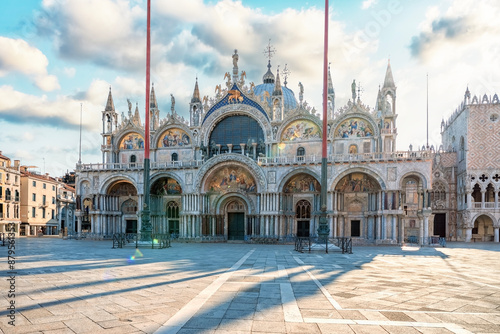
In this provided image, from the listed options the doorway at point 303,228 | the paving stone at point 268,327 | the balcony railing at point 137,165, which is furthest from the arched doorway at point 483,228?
the paving stone at point 268,327

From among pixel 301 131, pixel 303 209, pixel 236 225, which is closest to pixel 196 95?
pixel 301 131

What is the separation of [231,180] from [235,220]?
469cm

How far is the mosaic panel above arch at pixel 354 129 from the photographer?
1554 inches

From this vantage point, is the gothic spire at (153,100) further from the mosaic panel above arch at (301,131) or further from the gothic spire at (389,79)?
the gothic spire at (389,79)

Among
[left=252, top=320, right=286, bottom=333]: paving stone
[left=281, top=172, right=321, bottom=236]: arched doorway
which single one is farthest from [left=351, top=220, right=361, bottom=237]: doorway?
[left=252, top=320, right=286, bottom=333]: paving stone

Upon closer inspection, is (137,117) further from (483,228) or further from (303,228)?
(483,228)

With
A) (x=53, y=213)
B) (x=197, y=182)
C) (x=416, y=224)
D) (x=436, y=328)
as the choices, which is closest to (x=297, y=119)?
(x=197, y=182)

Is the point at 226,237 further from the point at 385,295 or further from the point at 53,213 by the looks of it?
the point at 53,213

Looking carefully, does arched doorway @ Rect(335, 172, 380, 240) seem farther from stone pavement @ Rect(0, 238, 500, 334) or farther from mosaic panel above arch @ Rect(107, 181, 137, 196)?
mosaic panel above arch @ Rect(107, 181, 137, 196)

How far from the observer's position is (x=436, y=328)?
7188mm

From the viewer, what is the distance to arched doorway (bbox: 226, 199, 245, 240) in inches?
1652

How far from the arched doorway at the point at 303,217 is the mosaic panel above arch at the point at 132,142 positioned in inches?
821

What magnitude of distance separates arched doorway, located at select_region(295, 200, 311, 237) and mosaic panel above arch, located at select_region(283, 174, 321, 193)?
1371 mm

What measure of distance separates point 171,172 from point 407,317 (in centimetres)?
3668
